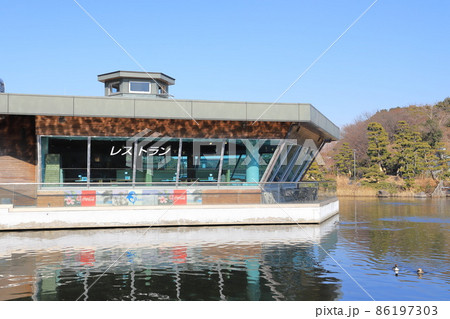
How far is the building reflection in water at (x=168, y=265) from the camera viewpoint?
36.8 ft

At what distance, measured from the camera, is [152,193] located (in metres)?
24.9

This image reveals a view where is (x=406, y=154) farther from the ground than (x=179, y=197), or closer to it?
farther from the ground

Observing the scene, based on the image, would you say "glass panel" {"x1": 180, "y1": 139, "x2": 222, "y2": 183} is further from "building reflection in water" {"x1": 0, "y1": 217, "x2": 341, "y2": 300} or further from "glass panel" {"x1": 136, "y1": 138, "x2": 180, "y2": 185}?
"building reflection in water" {"x1": 0, "y1": 217, "x2": 341, "y2": 300}

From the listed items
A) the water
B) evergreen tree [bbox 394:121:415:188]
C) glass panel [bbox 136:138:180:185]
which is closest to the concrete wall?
the water

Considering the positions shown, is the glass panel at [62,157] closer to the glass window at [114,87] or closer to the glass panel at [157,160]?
the glass panel at [157,160]

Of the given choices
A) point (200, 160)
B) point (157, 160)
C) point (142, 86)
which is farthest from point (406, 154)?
point (157, 160)

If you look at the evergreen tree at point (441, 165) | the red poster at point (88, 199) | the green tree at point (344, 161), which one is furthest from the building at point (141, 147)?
the green tree at point (344, 161)

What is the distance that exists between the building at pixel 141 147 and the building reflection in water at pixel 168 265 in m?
2.93

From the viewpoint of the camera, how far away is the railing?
23859 millimetres

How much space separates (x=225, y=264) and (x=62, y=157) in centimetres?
1555

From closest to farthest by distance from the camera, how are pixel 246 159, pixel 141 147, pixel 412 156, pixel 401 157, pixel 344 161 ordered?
pixel 141 147 < pixel 246 159 < pixel 412 156 < pixel 401 157 < pixel 344 161

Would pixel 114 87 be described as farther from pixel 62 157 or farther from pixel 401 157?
pixel 401 157
